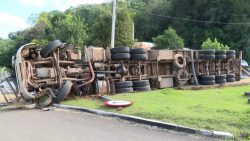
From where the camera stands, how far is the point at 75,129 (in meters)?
9.91

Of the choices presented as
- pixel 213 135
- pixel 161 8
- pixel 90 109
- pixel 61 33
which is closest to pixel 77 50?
pixel 90 109

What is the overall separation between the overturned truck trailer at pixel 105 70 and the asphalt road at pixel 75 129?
2.50 m

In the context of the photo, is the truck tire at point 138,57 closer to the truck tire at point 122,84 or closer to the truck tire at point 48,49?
the truck tire at point 122,84

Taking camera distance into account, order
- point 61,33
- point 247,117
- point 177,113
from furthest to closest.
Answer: point 61,33 < point 177,113 < point 247,117

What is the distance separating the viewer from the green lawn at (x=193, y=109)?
9.31 m

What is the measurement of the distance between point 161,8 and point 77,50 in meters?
61.8

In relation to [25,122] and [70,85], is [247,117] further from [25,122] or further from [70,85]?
[70,85]

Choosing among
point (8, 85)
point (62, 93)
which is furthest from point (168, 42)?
point (62, 93)

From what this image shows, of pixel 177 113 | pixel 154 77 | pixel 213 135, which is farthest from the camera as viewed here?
pixel 154 77

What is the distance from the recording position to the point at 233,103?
492 inches

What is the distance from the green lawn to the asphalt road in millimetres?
662

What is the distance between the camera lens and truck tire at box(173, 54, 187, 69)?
19516 mm

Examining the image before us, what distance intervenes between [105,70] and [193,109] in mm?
6478

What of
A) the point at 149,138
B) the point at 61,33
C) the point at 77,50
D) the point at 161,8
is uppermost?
the point at 161,8
